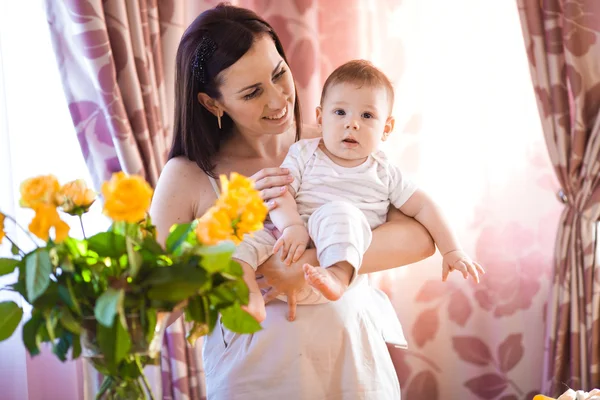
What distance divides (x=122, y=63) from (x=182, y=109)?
76cm

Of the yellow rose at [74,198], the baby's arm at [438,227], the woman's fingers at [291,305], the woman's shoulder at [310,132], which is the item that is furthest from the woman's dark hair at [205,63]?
the yellow rose at [74,198]

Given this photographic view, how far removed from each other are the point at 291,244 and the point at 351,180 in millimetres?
275

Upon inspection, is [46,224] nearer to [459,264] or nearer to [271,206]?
[271,206]

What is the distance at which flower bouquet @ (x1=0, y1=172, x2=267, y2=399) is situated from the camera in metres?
0.92

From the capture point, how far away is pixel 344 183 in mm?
1780

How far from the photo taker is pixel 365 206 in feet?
5.88

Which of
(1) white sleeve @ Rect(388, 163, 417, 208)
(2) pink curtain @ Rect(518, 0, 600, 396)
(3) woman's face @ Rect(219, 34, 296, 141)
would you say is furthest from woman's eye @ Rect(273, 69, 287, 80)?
(2) pink curtain @ Rect(518, 0, 600, 396)

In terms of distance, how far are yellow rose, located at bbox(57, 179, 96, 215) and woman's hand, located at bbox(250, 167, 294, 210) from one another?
673 mm

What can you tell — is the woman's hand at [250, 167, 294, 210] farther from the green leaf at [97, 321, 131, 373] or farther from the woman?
the green leaf at [97, 321, 131, 373]

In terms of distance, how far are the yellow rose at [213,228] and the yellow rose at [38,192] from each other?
216 mm

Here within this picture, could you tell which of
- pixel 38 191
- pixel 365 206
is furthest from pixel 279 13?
pixel 38 191

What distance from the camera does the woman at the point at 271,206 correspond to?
1.68 meters

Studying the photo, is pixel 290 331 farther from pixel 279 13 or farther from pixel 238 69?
pixel 279 13

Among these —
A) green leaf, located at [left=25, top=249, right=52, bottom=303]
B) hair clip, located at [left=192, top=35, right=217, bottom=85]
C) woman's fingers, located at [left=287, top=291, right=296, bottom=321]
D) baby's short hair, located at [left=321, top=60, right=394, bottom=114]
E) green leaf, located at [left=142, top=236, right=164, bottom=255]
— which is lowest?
woman's fingers, located at [left=287, top=291, right=296, bottom=321]
